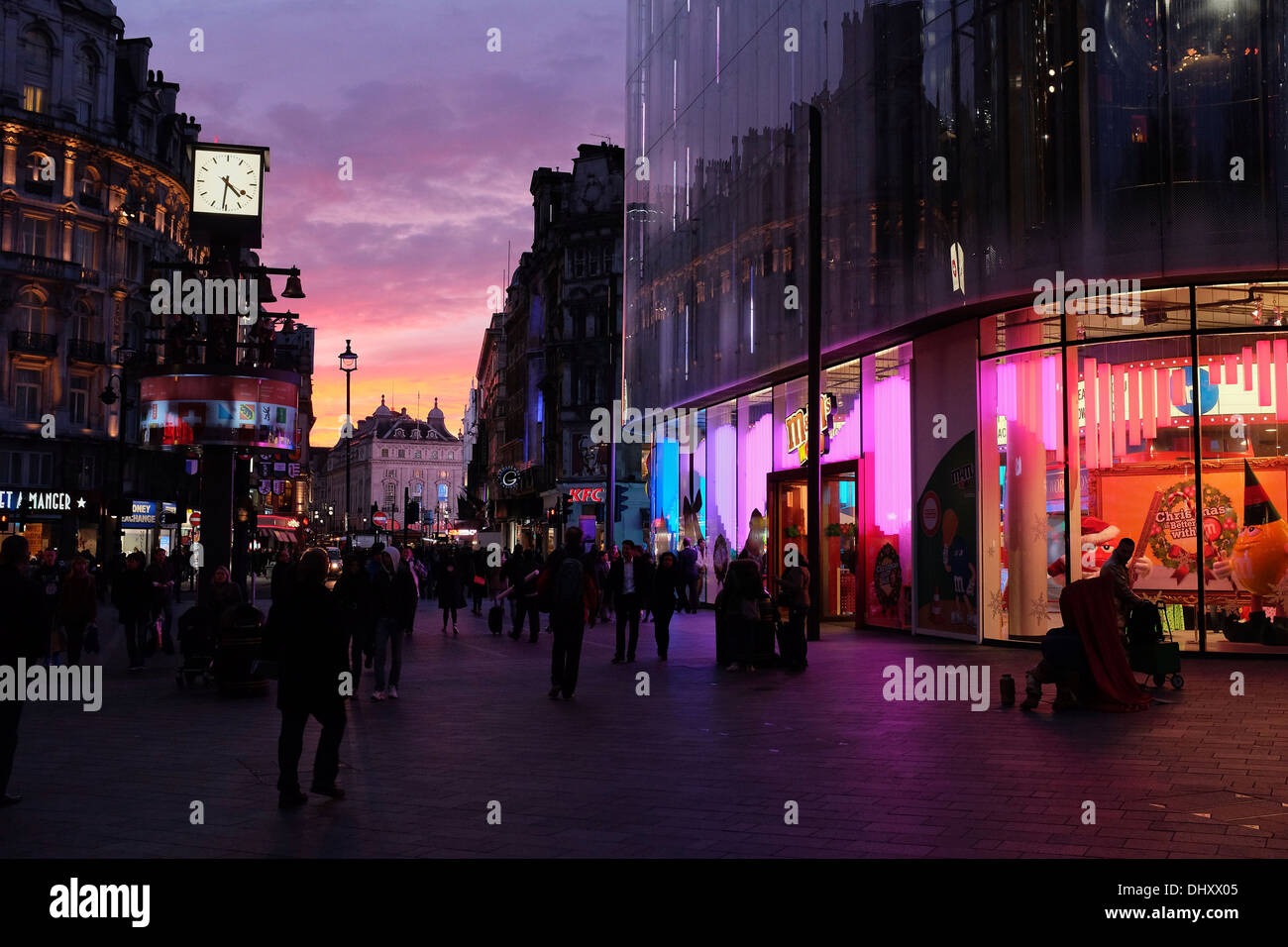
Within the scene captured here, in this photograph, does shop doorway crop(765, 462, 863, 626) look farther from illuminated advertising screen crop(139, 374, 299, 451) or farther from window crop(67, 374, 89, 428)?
window crop(67, 374, 89, 428)

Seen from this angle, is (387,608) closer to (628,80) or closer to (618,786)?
(618,786)

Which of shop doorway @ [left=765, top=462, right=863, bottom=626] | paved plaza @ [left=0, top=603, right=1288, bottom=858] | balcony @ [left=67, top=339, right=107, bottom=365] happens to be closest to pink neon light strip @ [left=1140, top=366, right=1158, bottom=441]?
paved plaza @ [left=0, top=603, right=1288, bottom=858]

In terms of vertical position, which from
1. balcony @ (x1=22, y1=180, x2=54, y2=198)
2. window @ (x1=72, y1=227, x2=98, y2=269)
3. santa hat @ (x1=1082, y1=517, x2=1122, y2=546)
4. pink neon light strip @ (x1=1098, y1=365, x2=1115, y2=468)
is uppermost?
balcony @ (x1=22, y1=180, x2=54, y2=198)

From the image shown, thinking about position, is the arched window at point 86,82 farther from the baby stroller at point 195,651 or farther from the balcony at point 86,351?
the baby stroller at point 195,651

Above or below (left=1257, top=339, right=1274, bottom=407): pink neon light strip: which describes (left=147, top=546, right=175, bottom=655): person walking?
below

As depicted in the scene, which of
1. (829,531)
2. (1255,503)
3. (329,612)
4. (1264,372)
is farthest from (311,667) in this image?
(829,531)

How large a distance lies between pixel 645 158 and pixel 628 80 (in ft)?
13.5

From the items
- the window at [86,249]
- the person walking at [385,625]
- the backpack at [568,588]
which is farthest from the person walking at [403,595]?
the window at [86,249]

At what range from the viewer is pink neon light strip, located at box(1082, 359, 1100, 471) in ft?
64.6

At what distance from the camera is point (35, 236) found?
56.8 meters

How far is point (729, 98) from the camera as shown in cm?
3162

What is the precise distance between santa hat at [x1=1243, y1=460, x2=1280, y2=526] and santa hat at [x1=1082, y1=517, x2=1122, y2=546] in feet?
6.33

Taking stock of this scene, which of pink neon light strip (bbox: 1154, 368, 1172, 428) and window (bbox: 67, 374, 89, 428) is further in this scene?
window (bbox: 67, 374, 89, 428)
